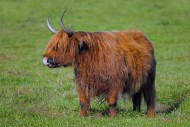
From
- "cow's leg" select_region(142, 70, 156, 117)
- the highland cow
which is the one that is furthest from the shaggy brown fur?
"cow's leg" select_region(142, 70, 156, 117)

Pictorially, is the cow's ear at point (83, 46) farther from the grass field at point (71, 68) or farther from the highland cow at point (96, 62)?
the grass field at point (71, 68)

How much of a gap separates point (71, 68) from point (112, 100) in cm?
660

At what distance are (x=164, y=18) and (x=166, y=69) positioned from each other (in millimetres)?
13056

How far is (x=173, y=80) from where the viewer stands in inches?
509

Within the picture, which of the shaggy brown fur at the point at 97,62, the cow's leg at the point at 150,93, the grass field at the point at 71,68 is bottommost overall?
the grass field at the point at 71,68

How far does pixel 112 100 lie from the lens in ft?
30.1

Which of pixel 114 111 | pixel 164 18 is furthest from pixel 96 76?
pixel 164 18

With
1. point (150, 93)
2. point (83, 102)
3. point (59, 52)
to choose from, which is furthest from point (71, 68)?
point (59, 52)

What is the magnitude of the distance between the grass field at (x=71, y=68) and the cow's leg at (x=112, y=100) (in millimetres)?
157

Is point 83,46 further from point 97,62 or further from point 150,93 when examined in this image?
point 150,93

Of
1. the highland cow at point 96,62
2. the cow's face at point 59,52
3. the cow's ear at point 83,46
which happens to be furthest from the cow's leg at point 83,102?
the cow's ear at point 83,46

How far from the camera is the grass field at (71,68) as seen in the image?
9055 millimetres

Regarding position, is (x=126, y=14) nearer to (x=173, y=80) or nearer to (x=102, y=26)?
(x=102, y=26)

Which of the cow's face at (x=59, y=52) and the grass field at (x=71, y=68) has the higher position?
the cow's face at (x=59, y=52)
